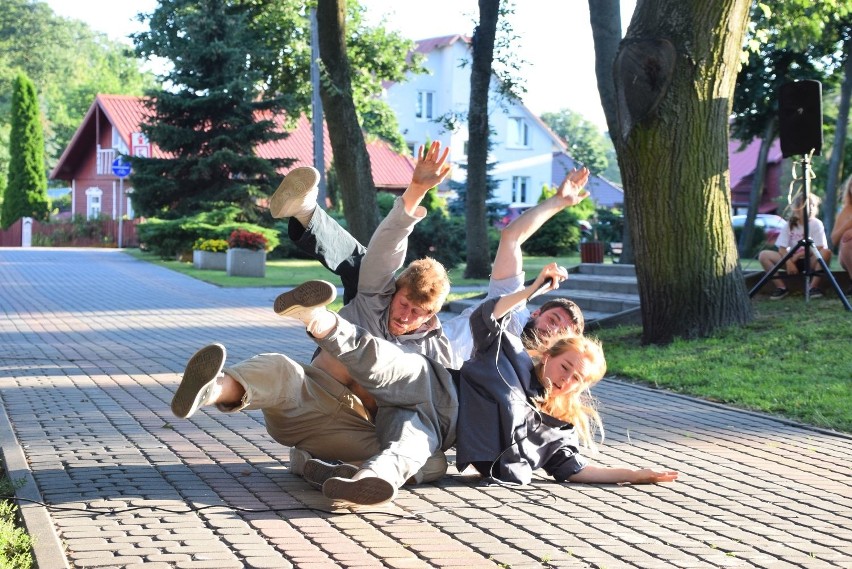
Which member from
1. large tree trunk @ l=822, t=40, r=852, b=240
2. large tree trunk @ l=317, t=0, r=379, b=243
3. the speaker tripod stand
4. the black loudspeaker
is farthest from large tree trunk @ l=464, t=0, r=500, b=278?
the speaker tripod stand

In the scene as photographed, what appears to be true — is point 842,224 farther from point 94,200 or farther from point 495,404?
point 94,200

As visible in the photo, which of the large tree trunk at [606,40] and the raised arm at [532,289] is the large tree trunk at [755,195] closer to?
the large tree trunk at [606,40]

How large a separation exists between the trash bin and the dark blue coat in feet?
48.3

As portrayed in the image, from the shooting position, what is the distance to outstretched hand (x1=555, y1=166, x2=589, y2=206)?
6.43 meters

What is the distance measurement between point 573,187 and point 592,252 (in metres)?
14.6

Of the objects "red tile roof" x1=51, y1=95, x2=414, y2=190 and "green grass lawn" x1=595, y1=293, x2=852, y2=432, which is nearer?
"green grass lawn" x1=595, y1=293, x2=852, y2=432

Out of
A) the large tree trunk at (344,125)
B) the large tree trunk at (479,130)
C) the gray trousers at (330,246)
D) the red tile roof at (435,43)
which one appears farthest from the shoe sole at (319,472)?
the red tile roof at (435,43)

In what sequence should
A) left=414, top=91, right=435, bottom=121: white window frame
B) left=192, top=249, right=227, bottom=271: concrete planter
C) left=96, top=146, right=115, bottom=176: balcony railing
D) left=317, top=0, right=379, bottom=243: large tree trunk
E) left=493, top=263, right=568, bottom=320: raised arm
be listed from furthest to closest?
left=414, top=91, right=435, bottom=121: white window frame, left=96, top=146, right=115, bottom=176: balcony railing, left=192, top=249, right=227, bottom=271: concrete planter, left=317, top=0, right=379, bottom=243: large tree trunk, left=493, top=263, right=568, bottom=320: raised arm

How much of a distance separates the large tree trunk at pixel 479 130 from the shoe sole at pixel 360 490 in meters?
18.9

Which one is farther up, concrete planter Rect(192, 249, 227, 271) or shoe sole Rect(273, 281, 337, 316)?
shoe sole Rect(273, 281, 337, 316)

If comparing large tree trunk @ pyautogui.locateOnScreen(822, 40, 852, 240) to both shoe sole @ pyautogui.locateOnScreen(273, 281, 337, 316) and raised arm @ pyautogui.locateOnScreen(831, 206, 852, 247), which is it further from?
shoe sole @ pyautogui.locateOnScreen(273, 281, 337, 316)

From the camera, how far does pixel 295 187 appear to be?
6.07 meters

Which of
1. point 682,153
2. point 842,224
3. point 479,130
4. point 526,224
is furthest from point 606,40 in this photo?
point 526,224

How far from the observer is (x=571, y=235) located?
38844 mm
